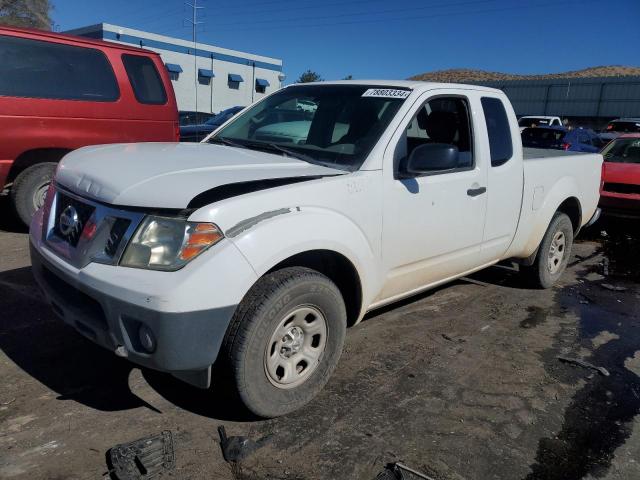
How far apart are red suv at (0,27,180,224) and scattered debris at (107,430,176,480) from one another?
4597 mm

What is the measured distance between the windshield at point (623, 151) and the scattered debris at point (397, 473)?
8594 mm

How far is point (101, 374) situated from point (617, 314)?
448cm

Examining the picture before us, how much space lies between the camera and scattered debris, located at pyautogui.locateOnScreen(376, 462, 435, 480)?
8.43 ft

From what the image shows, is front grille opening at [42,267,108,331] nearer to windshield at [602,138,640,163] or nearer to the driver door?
the driver door

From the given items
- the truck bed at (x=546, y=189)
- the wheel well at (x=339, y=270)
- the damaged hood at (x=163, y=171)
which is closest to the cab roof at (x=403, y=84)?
the damaged hood at (x=163, y=171)

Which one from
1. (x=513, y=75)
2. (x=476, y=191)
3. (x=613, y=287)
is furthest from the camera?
(x=513, y=75)

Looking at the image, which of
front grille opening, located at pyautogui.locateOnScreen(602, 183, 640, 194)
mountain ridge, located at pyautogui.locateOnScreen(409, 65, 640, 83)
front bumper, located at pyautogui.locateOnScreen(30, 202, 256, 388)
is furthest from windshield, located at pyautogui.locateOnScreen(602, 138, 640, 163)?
mountain ridge, located at pyautogui.locateOnScreen(409, 65, 640, 83)

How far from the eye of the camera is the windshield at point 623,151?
9.42 m

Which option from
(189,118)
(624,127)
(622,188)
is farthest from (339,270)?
(624,127)

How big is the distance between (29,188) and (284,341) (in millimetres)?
4791

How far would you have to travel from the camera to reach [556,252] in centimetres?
562

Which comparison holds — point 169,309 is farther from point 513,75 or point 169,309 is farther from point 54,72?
point 513,75

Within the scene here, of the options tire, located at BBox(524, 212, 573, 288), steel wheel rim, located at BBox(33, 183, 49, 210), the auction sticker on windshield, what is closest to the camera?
the auction sticker on windshield

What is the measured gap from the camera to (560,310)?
508 centimetres
